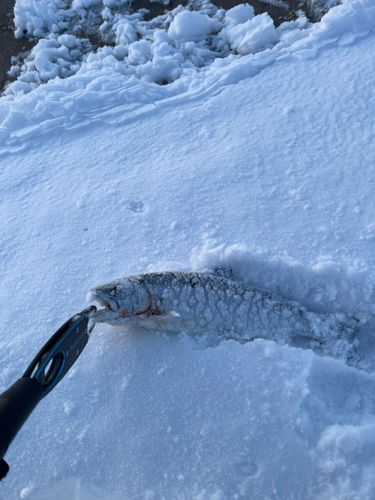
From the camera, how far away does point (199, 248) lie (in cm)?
186

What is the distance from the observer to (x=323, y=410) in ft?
4.57

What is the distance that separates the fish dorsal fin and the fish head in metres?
0.35

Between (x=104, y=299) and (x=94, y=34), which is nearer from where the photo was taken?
(x=104, y=299)

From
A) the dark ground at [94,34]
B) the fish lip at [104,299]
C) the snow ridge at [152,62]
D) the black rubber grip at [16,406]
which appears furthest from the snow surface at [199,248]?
the black rubber grip at [16,406]

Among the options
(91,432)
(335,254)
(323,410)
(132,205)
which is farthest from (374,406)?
(132,205)

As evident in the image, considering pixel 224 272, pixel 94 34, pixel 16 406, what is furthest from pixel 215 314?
pixel 94 34

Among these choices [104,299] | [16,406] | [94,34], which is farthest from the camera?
[94,34]

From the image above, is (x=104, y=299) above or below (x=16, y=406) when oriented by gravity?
below

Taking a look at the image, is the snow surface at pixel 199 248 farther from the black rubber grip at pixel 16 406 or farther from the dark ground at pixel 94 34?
the black rubber grip at pixel 16 406

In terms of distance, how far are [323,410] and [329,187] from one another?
1174 mm

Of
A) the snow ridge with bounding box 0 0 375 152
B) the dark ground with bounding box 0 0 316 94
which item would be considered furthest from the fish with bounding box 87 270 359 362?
the dark ground with bounding box 0 0 316 94

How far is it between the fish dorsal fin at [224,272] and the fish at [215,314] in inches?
2.3

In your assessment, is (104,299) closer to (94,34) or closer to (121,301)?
(121,301)

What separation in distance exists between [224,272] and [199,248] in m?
0.19
